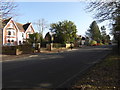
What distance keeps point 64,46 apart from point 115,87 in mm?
34736

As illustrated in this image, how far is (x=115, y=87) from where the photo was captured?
4535 millimetres

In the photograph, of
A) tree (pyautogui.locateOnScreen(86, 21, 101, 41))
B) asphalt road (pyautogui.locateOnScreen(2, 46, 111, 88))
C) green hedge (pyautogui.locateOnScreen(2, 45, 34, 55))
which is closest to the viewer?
asphalt road (pyautogui.locateOnScreen(2, 46, 111, 88))

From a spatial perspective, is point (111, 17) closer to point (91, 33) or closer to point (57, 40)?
point (57, 40)

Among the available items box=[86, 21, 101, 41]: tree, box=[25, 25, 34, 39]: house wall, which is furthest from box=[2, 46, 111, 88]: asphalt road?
box=[86, 21, 101, 41]: tree

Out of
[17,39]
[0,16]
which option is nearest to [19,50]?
[0,16]

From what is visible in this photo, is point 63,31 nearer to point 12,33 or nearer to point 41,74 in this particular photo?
point 12,33

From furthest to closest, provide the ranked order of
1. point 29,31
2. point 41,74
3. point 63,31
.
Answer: point 29,31 → point 63,31 → point 41,74

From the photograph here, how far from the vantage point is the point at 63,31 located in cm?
4247

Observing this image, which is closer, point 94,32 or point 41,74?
point 41,74

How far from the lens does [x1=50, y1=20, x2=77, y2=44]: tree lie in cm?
4134

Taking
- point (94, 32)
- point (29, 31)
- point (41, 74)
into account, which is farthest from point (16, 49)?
point (94, 32)

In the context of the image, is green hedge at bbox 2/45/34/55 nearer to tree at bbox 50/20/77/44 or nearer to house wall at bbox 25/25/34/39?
tree at bbox 50/20/77/44

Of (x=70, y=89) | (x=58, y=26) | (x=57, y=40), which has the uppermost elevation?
(x=58, y=26)

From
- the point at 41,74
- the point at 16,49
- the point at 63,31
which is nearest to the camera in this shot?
the point at 41,74
